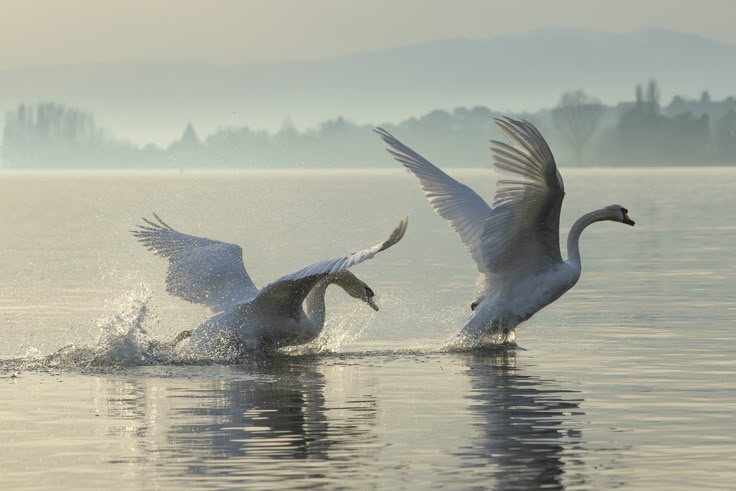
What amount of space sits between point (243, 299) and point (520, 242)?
3.35 meters

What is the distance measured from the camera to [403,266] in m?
35.7

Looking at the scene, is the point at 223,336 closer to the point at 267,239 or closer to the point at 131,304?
the point at 131,304

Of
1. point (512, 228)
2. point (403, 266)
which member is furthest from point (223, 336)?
point (403, 266)

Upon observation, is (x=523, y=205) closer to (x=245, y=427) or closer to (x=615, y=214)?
(x=615, y=214)

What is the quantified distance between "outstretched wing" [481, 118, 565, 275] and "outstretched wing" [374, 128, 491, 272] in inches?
63.4

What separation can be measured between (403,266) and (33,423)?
839 inches

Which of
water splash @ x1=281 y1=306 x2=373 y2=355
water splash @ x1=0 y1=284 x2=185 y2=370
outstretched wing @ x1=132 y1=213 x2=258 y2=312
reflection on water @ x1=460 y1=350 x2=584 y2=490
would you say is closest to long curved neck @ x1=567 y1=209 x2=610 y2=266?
reflection on water @ x1=460 y1=350 x2=584 y2=490

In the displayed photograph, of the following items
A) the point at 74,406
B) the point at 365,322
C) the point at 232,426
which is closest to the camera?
the point at 232,426

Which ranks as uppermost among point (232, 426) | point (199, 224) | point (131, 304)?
point (199, 224)

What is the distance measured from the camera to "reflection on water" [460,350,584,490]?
12.4 metres

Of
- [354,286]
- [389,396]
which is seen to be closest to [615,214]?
[354,286]

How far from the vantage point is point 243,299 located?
20.2m

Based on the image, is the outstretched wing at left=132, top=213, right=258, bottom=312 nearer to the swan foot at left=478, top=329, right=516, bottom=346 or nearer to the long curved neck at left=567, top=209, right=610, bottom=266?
the swan foot at left=478, top=329, right=516, bottom=346

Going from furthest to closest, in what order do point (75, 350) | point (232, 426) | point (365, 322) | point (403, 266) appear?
point (403, 266) → point (365, 322) → point (75, 350) → point (232, 426)
